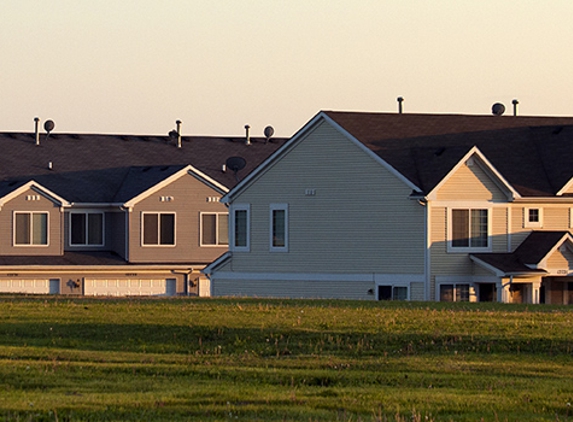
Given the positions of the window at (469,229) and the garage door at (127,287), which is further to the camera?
the garage door at (127,287)

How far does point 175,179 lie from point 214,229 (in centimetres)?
305

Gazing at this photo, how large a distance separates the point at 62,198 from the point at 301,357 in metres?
35.8

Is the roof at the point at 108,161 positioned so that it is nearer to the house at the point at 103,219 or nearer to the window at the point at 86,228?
the house at the point at 103,219

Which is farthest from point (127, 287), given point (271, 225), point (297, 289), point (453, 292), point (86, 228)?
point (453, 292)

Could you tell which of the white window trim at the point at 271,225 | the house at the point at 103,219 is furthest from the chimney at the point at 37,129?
the white window trim at the point at 271,225

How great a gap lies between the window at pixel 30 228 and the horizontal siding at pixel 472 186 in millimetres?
19239

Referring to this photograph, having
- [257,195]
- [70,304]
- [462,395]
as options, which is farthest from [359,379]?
[257,195]

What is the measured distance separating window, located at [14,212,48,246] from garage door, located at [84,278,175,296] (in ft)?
9.15

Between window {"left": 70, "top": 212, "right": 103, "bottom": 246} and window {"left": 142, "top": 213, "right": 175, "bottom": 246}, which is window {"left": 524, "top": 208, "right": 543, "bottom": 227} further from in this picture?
window {"left": 70, "top": 212, "right": 103, "bottom": 246}

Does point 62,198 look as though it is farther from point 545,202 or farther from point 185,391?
point 185,391

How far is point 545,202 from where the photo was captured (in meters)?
45.9

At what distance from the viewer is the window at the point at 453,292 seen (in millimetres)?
43562

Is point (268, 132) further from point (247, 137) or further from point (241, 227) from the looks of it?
point (241, 227)

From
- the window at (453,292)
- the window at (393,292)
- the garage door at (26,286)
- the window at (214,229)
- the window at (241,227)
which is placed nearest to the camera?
the window at (453,292)
